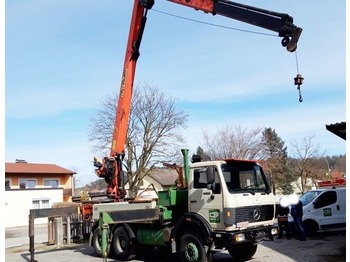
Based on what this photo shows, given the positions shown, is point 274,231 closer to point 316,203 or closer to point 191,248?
point 191,248

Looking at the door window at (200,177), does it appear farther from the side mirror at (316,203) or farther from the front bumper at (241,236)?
the side mirror at (316,203)

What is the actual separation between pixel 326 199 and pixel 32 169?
31884mm

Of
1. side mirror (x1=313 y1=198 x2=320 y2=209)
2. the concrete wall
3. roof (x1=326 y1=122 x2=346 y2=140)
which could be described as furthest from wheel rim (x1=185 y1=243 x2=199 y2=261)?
the concrete wall

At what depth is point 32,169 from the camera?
130 feet

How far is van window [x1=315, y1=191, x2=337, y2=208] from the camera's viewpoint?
14547 mm

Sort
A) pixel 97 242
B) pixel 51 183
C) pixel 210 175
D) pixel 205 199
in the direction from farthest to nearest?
1. pixel 51 183
2. pixel 97 242
3. pixel 205 199
4. pixel 210 175

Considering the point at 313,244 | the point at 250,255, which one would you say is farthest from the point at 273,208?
the point at 313,244

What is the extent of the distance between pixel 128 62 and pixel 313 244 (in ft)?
27.9

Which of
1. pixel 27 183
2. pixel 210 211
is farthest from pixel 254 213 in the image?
pixel 27 183

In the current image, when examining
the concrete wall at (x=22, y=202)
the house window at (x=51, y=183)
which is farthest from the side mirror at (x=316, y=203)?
the house window at (x=51, y=183)

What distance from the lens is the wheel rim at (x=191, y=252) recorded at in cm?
950

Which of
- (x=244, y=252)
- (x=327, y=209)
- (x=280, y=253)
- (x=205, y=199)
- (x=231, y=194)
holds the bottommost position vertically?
(x=280, y=253)

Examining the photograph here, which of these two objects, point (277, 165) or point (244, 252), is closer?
point (244, 252)

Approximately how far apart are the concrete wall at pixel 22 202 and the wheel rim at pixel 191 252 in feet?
89.7
